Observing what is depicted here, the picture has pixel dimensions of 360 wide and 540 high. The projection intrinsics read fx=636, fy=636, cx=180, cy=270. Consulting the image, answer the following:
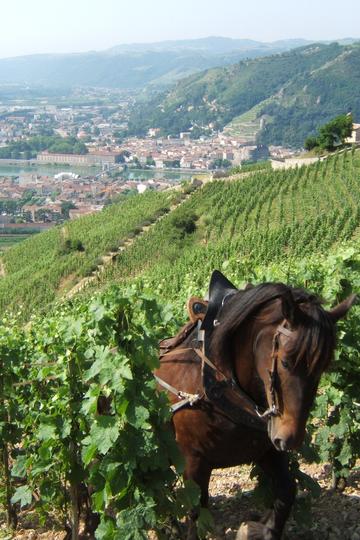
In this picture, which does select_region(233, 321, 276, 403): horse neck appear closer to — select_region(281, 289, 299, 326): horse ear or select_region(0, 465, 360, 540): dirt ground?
select_region(281, 289, 299, 326): horse ear

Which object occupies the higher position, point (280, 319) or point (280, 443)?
point (280, 319)

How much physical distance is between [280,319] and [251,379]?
1.45ft

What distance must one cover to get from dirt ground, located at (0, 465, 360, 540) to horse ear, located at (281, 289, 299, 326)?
6.17 feet

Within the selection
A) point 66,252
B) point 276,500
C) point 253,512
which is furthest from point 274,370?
point 66,252

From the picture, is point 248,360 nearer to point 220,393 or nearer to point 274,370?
point 220,393

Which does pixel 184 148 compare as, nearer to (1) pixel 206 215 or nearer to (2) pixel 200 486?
(1) pixel 206 215

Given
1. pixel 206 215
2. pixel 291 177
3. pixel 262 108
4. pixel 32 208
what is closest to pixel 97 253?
pixel 206 215

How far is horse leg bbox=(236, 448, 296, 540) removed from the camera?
3.78m

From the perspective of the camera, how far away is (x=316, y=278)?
21.3ft

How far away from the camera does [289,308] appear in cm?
296

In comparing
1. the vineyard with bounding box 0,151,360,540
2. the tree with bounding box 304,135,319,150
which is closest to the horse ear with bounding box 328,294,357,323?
the vineyard with bounding box 0,151,360,540

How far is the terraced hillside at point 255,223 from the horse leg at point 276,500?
673 inches

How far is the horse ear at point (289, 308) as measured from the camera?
9.67ft

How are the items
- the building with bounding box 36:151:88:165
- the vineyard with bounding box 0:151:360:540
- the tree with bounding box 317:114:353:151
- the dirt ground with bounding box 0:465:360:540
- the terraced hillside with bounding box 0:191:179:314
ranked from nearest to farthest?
the vineyard with bounding box 0:151:360:540, the dirt ground with bounding box 0:465:360:540, the terraced hillside with bounding box 0:191:179:314, the tree with bounding box 317:114:353:151, the building with bounding box 36:151:88:165
